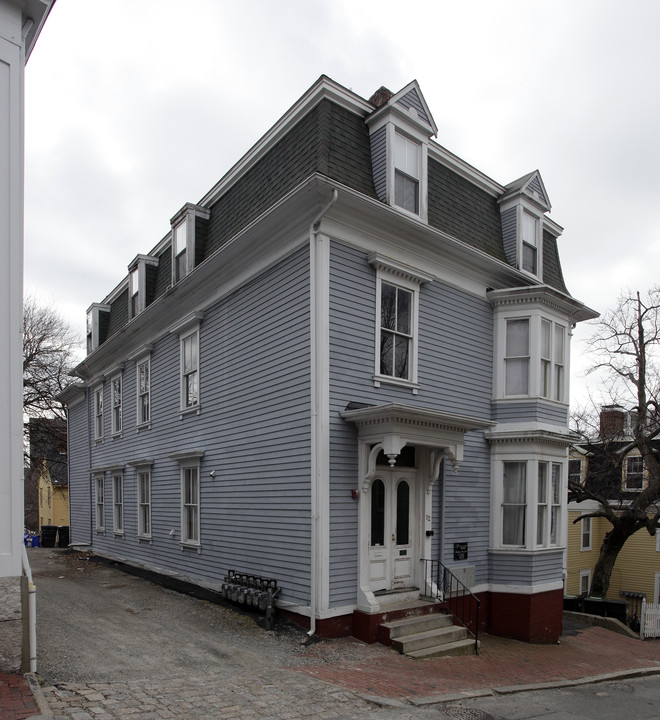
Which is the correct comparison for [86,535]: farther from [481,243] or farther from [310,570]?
[481,243]

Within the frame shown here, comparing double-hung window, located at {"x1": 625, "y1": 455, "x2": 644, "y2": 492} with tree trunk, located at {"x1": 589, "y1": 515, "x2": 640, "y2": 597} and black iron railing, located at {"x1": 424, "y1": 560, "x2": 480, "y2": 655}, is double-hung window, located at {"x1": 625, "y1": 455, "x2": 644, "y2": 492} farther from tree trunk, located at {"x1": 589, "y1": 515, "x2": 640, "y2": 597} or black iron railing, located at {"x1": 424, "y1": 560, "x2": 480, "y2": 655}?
black iron railing, located at {"x1": 424, "y1": 560, "x2": 480, "y2": 655}

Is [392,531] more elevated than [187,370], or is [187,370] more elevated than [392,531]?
[187,370]

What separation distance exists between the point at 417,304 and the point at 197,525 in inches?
280

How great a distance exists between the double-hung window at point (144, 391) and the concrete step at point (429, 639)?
32.7 ft

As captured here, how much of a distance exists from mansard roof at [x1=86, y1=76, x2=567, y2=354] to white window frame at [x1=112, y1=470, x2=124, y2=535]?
21.7 ft

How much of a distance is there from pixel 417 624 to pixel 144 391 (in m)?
10.6

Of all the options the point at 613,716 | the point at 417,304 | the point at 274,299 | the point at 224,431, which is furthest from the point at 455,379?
the point at 613,716

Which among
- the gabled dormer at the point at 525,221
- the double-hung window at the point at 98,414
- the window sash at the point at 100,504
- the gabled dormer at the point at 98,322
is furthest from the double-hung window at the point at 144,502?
the gabled dormer at the point at 525,221

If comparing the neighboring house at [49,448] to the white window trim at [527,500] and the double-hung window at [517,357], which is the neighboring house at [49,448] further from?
the double-hung window at [517,357]

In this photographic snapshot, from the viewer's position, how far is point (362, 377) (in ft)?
34.6

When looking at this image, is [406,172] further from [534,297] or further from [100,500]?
[100,500]

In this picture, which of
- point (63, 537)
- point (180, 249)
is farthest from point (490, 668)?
point (63, 537)

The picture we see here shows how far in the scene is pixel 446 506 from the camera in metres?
12.0

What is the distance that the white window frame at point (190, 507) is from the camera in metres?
13.6
